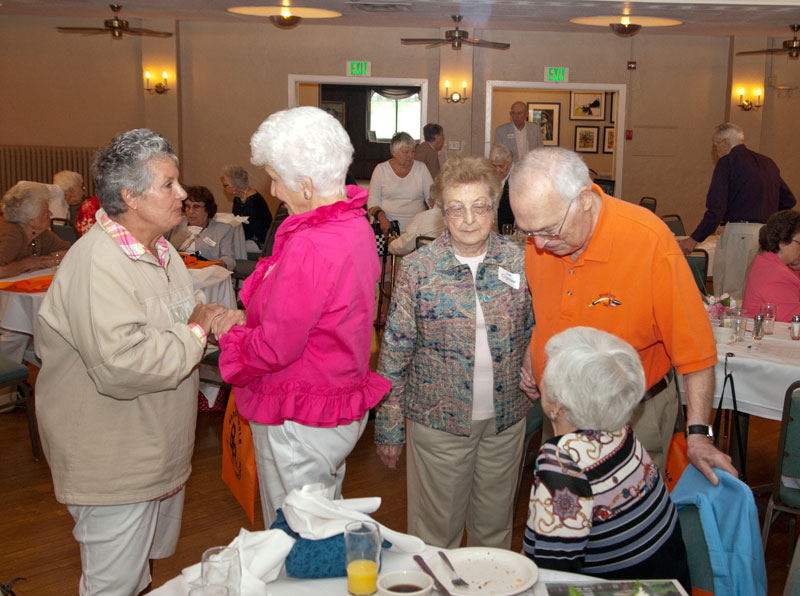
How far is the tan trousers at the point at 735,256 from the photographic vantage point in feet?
22.3

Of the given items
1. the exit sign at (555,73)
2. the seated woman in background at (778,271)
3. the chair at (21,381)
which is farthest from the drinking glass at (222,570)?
the exit sign at (555,73)

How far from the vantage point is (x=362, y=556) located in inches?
60.5

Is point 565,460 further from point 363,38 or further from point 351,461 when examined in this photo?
point 363,38

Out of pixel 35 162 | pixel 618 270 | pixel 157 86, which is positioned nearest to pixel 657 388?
pixel 618 270

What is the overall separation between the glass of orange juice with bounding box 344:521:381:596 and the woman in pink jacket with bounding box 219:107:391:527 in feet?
2.11

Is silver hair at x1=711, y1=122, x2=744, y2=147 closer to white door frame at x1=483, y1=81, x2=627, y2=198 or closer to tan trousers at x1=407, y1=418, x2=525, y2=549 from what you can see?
tan trousers at x1=407, y1=418, x2=525, y2=549

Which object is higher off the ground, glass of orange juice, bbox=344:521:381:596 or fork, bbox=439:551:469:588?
glass of orange juice, bbox=344:521:381:596

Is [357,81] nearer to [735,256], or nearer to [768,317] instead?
[735,256]

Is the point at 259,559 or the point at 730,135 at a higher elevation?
the point at 730,135

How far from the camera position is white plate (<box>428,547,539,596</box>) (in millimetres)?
1551

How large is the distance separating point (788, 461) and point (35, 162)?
12.2m

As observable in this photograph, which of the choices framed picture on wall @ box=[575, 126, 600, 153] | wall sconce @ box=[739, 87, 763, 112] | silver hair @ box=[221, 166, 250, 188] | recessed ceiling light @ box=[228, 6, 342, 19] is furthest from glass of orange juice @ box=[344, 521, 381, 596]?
framed picture on wall @ box=[575, 126, 600, 153]

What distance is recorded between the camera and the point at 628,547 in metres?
1.76

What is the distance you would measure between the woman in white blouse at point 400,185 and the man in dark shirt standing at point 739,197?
2.74 metres
